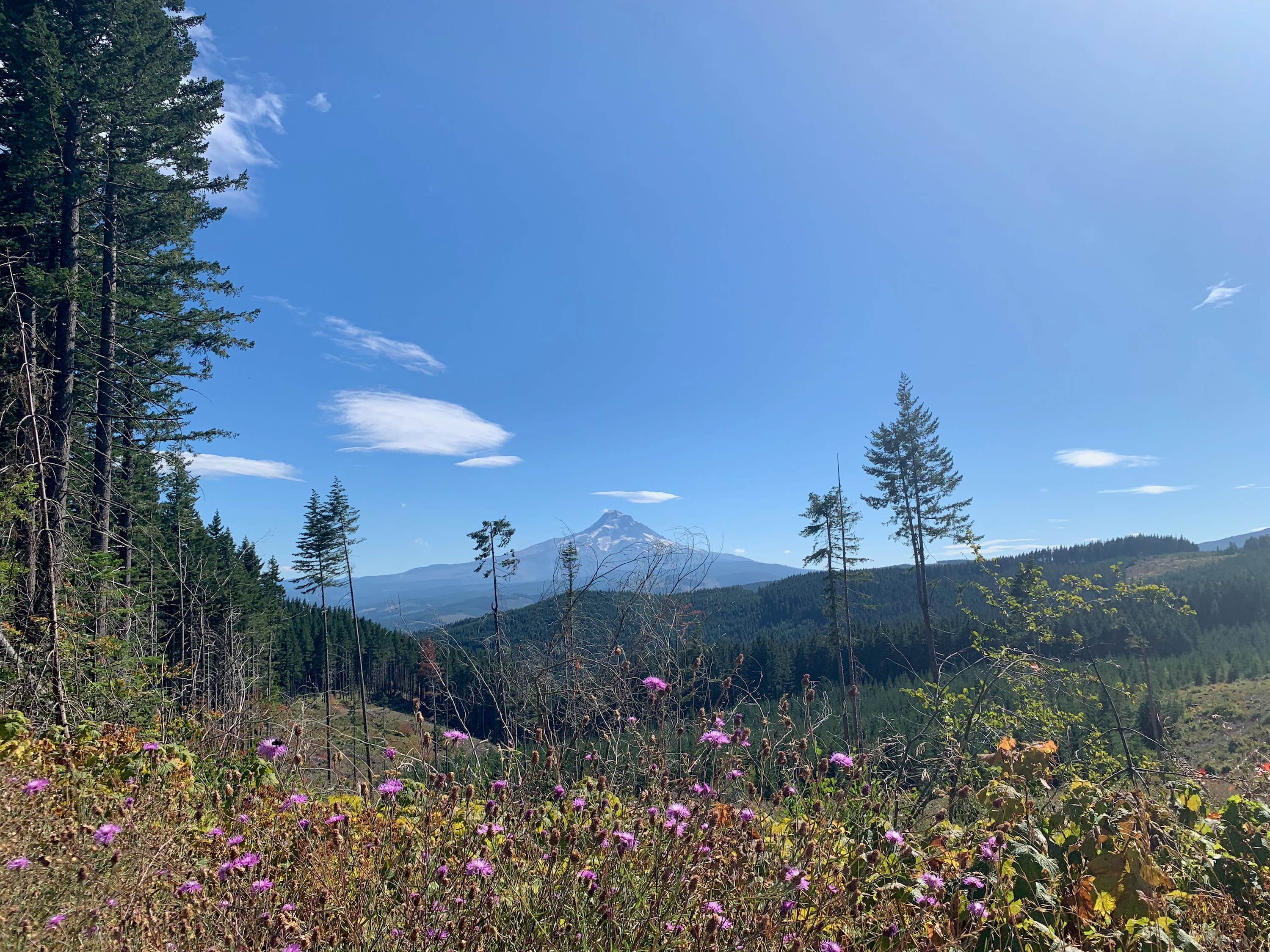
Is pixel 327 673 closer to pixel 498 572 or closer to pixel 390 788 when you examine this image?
pixel 498 572

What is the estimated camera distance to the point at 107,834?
2.15 m

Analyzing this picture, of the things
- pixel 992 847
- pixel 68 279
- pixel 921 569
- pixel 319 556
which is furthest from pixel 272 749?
pixel 319 556

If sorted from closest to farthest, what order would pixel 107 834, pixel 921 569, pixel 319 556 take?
1. pixel 107 834
2. pixel 921 569
3. pixel 319 556

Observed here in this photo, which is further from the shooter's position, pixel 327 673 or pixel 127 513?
pixel 127 513

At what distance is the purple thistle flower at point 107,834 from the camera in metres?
2.13

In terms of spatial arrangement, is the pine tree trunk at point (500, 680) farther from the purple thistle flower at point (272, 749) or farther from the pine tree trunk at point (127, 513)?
the pine tree trunk at point (127, 513)

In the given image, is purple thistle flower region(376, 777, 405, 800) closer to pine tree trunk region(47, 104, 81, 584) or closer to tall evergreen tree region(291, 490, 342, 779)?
pine tree trunk region(47, 104, 81, 584)

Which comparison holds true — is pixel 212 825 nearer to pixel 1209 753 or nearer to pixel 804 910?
pixel 804 910

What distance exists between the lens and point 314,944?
174 cm

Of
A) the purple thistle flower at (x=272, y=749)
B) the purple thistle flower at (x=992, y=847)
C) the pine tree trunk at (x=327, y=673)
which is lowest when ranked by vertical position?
the pine tree trunk at (x=327, y=673)

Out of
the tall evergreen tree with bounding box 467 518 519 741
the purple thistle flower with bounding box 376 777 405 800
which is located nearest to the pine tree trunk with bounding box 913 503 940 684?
the tall evergreen tree with bounding box 467 518 519 741

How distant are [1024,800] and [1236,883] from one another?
34.0 inches

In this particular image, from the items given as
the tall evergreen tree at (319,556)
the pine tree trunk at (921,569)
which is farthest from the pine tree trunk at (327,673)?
the pine tree trunk at (921,569)

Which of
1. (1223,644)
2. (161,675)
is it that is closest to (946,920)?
(161,675)
